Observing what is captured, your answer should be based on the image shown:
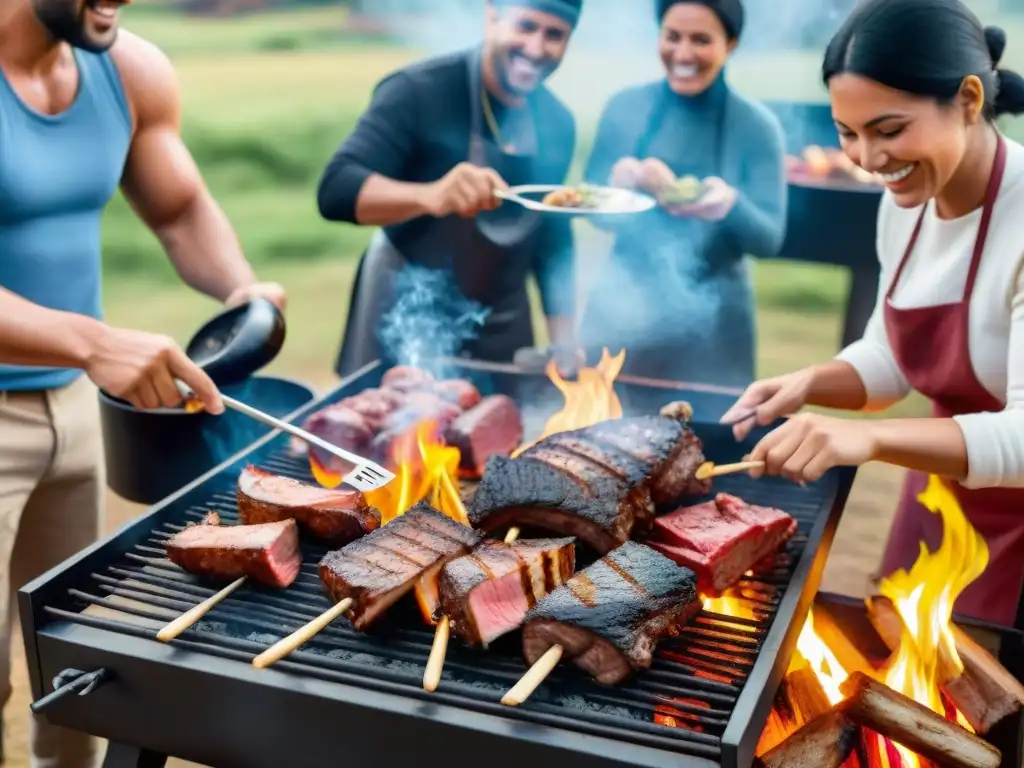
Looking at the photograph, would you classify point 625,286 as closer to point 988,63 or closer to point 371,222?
point 371,222

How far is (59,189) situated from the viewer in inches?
134

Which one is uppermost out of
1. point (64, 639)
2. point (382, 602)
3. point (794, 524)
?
point (794, 524)

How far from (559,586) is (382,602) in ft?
1.49

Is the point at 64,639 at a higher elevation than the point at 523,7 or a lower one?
lower

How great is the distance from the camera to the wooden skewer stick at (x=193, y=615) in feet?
7.67

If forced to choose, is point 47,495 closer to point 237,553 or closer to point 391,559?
point 237,553

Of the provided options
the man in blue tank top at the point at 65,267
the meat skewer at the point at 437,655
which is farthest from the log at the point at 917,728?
the man in blue tank top at the point at 65,267

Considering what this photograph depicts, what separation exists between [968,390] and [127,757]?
8.94ft

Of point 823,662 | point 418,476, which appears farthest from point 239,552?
point 823,662

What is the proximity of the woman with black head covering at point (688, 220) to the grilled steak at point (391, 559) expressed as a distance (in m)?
2.45

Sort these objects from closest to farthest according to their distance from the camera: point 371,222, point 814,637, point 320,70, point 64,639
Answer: point 64,639 < point 814,637 < point 371,222 < point 320,70

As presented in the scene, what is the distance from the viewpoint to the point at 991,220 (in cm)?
296

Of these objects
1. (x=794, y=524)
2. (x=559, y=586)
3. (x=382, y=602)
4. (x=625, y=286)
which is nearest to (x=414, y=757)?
(x=382, y=602)

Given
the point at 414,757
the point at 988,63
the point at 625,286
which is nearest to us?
the point at 414,757
